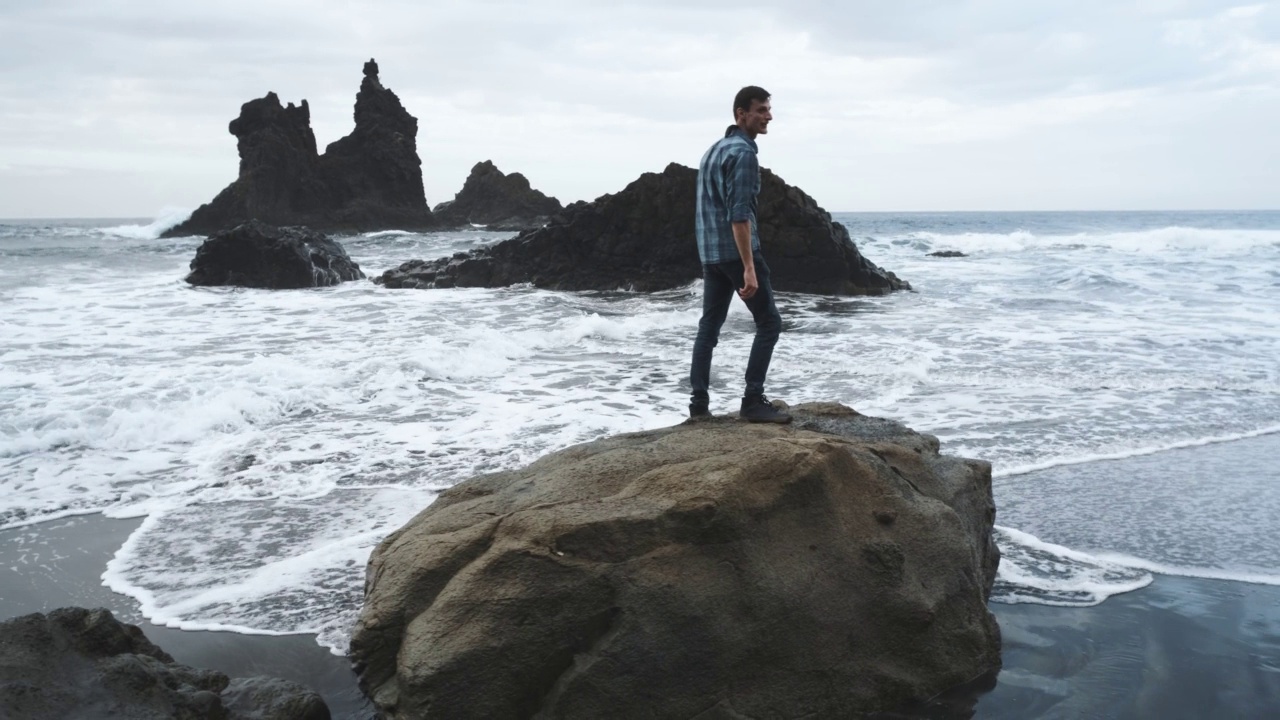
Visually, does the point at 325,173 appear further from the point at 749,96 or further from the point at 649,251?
the point at 749,96

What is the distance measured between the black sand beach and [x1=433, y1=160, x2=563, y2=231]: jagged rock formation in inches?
2526

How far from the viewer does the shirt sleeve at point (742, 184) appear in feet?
16.5

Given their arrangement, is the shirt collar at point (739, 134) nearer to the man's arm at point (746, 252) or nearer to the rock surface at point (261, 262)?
the man's arm at point (746, 252)

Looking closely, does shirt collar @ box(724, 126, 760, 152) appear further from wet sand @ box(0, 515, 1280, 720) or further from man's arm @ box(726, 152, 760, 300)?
wet sand @ box(0, 515, 1280, 720)

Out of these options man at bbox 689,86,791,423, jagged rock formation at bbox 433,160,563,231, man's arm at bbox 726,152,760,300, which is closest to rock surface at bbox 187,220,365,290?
man at bbox 689,86,791,423

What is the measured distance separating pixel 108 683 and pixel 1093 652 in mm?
3504

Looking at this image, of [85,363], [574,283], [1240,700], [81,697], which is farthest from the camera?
[574,283]

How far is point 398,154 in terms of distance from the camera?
66000 millimetres

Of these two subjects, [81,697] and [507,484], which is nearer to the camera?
[81,697]

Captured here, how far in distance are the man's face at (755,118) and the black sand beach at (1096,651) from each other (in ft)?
8.49

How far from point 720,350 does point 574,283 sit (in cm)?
1020

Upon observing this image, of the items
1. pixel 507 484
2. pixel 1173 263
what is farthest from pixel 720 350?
pixel 1173 263

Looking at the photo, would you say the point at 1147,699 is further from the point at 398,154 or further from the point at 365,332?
the point at 398,154

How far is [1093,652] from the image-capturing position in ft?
12.8
